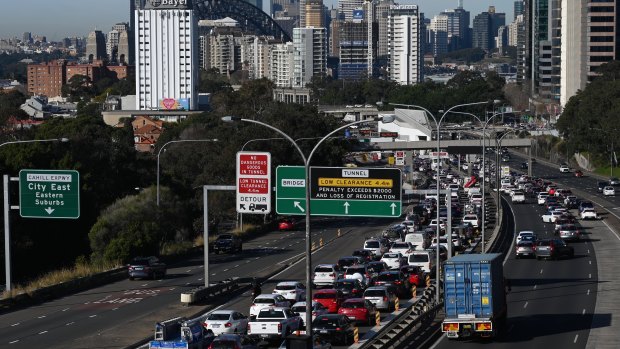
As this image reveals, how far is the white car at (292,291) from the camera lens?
4878 centimetres

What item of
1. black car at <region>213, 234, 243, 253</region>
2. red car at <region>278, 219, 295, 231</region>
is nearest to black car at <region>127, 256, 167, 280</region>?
black car at <region>213, 234, 243, 253</region>

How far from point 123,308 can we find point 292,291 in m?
7.01

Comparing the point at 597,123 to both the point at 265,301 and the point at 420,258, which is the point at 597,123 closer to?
the point at 420,258

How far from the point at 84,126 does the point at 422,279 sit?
2633 inches

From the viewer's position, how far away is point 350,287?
5178 cm

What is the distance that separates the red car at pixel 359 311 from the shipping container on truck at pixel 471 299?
4636mm

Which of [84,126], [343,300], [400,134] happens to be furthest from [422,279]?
[400,134]

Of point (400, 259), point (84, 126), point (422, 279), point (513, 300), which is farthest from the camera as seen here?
point (84, 126)

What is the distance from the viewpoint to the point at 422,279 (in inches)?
2301

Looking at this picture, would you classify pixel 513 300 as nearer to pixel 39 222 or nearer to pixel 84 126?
pixel 39 222

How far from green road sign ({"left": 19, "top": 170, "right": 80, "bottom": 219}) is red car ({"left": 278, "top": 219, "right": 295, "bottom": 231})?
4648 cm

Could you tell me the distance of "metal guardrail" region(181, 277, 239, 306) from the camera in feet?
167

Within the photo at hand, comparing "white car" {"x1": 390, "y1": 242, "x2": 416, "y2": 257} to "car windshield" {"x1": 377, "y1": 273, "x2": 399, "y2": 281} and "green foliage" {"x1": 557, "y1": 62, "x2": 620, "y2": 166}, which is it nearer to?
"car windshield" {"x1": 377, "y1": 273, "x2": 399, "y2": 281}

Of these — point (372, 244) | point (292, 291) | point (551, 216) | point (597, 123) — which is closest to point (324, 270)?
point (292, 291)
